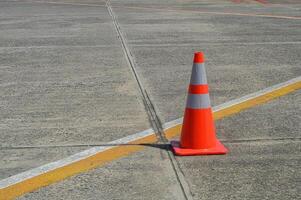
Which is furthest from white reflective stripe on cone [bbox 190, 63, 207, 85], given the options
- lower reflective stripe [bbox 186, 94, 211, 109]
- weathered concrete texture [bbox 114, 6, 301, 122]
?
weathered concrete texture [bbox 114, 6, 301, 122]

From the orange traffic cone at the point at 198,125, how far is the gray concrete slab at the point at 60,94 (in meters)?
0.80

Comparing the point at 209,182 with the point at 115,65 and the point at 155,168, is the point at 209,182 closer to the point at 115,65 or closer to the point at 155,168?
the point at 155,168

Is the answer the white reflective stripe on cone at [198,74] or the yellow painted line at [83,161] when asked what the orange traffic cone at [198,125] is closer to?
the white reflective stripe on cone at [198,74]

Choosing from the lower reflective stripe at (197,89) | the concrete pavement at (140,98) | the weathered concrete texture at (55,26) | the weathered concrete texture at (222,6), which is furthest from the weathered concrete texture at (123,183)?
the weathered concrete texture at (222,6)

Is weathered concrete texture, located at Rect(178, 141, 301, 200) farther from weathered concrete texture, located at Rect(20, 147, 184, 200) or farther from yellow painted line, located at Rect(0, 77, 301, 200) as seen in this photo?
yellow painted line, located at Rect(0, 77, 301, 200)

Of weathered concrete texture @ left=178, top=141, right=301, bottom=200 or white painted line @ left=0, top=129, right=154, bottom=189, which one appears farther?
white painted line @ left=0, top=129, right=154, bottom=189

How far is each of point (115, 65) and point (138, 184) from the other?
4.90m

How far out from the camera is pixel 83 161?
500 cm

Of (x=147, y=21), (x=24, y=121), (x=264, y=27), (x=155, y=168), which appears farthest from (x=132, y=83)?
(x=147, y=21)

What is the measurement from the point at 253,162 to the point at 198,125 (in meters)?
0.61

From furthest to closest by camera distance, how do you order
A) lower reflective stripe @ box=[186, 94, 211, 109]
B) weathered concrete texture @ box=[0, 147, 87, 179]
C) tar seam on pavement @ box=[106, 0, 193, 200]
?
lower reflective stripe @ box=[186, 94, 211, 109]
weathered concrete texture @ box=[0, 147, 87, 179]
tar seam on pavement @ box=[106, 0, 193, 200]

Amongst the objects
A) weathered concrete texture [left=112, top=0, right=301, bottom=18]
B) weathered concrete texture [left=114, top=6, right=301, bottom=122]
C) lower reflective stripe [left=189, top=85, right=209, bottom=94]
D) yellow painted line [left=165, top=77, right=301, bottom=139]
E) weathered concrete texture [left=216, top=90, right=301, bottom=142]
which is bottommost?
weathered concrete texture [left=112, top=0, right=301, bottom=18]

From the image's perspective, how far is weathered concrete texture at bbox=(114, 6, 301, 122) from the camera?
7.60m

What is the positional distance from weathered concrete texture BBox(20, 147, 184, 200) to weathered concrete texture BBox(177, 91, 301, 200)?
0.61 ft
